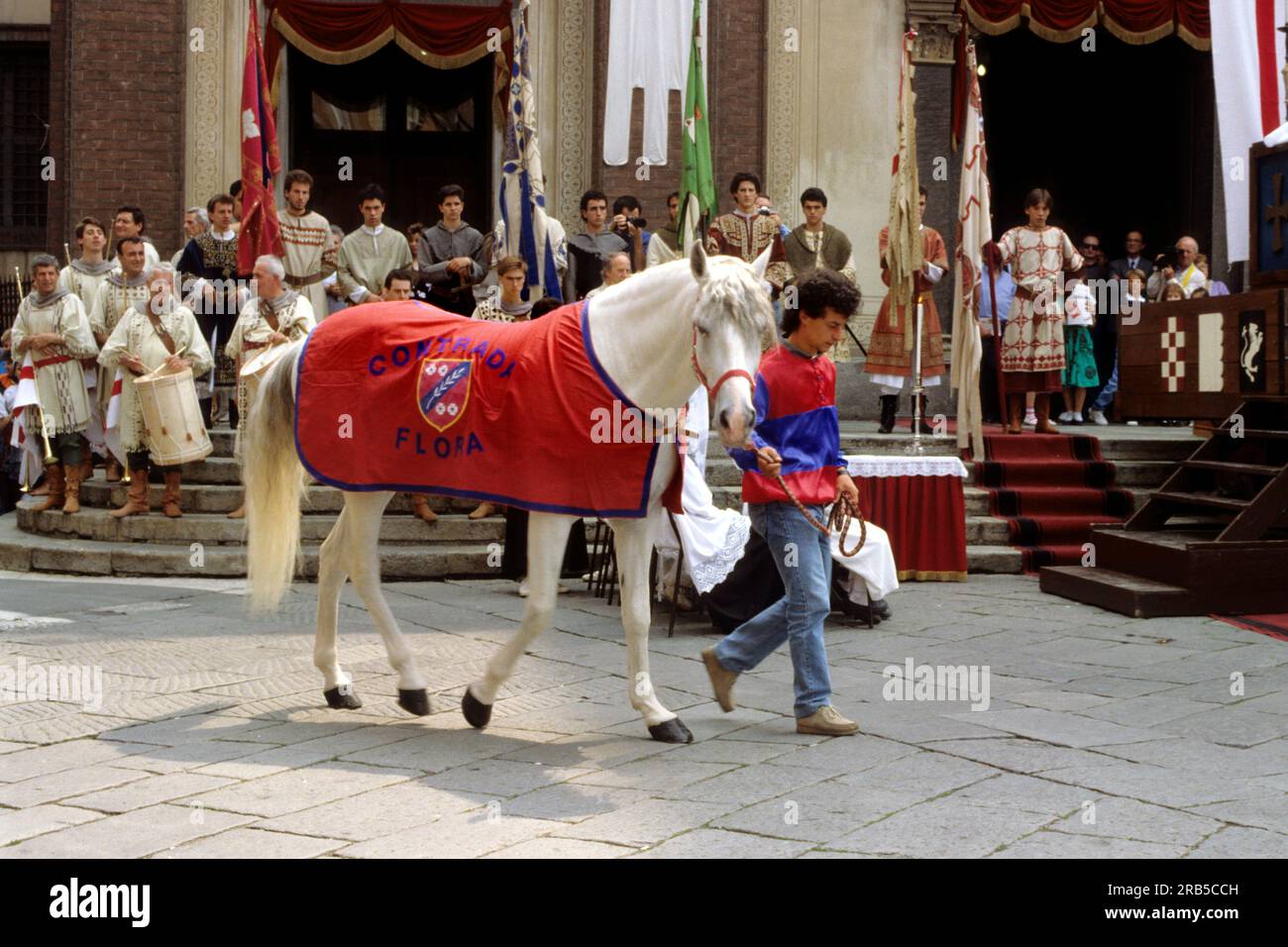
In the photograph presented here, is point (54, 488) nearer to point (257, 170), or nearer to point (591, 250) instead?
point (257, 170)

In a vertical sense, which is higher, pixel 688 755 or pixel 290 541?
pixel 290 541

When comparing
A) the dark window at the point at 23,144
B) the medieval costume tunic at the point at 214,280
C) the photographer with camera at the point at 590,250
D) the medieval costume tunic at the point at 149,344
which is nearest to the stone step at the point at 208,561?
the medieval costume tunic at the point at 149,344

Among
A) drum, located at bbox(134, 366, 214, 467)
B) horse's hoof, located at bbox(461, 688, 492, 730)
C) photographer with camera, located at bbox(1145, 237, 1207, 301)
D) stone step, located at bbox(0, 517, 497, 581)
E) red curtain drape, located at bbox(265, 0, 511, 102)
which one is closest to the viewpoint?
horse's hoof, located at bbox(461, 688, 492, 730)

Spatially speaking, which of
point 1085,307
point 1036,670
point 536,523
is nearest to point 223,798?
point 536,523

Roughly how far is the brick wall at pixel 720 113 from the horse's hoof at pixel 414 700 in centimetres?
980

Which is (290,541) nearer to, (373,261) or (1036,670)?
(1036,670)

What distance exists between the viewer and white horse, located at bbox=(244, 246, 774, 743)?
17.5 feet

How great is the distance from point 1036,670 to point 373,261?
695 cm

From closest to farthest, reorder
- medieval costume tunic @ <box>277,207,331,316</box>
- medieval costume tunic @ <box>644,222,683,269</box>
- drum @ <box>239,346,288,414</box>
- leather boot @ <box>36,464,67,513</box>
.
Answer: drum @ <box>239,346,288,414</box> → medieval costume tunic @ <box>644,222,683,269</box> → leather boot @ <box>36,464,67,513</box> → medieval costume tunic @ <box>277,207,331,316</box>

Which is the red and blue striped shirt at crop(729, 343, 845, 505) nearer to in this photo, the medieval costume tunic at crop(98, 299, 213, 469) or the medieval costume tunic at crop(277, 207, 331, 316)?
the medieval costume tunic at crop(98, 299, 213, 469)

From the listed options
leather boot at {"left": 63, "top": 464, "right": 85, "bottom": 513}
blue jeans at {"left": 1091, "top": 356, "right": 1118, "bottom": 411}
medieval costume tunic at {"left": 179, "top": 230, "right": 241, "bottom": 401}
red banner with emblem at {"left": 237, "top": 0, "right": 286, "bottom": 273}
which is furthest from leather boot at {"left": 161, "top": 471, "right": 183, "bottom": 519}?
blue jeans at {"left": 1091, "top": 356, "right": 1118, "bottom": 411}

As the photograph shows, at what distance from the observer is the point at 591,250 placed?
12461 mm

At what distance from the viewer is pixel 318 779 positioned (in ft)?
17.4

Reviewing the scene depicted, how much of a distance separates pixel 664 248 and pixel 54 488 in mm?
4971
